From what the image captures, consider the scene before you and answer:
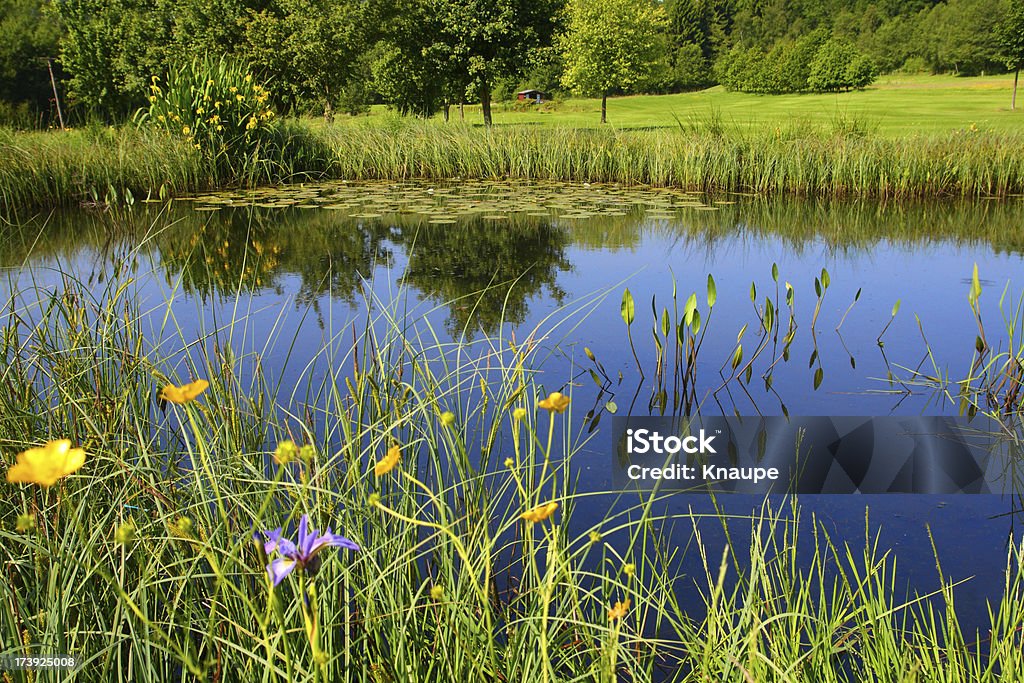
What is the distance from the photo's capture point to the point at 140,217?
6.53 meters

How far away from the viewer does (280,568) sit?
0.68 meters

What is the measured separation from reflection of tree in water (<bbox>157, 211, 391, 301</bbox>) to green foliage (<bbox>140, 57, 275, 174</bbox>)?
1.84m

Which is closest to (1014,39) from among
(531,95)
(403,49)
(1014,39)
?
(1014,39)

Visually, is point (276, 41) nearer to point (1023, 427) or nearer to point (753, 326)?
point (753, 326)

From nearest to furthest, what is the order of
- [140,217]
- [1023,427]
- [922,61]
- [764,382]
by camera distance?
[1023,427] < [764,382] < [140,217] < [922,61]

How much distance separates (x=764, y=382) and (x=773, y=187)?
17.1 feet

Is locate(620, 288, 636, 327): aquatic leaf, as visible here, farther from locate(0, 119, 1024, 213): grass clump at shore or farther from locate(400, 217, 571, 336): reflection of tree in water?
locate(0, 119, 1024, 213): grass clump at shore

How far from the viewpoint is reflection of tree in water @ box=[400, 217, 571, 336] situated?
388cm

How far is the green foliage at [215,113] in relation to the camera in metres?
Result: 8.15

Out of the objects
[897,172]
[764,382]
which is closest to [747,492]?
[764,382]

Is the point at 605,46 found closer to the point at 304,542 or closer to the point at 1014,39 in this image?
the point at 1014,39

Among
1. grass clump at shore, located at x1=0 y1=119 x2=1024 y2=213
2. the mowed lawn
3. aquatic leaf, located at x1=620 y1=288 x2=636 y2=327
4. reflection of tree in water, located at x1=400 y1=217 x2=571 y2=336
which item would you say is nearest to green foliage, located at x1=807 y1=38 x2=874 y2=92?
the mowed lawn

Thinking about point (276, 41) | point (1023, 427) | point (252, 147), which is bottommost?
point (1023, 427)

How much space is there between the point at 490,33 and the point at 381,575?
56.5 feet
